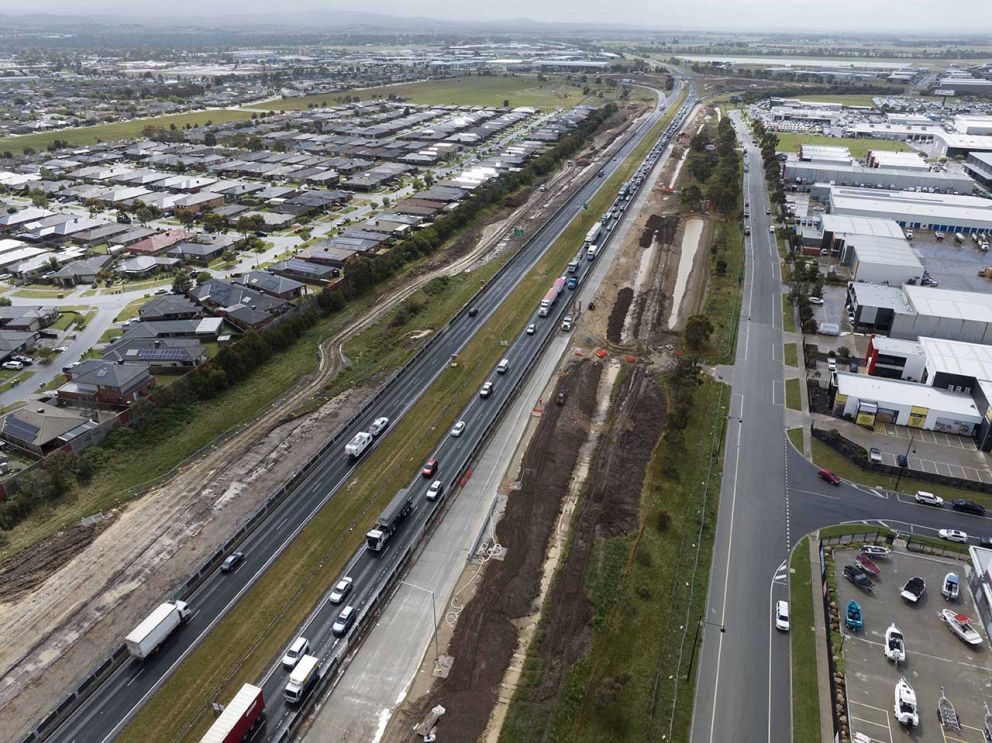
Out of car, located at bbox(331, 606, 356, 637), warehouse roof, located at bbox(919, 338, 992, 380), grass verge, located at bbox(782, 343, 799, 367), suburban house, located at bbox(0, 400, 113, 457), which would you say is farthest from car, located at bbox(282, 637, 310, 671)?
warehouse roof, located at bbox(919, 338, 992, 380)

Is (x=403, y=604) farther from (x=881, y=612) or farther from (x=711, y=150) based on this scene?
(x=711, y=150)

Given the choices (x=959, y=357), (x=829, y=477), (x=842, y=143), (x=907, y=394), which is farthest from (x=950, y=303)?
(x=842, y=143)

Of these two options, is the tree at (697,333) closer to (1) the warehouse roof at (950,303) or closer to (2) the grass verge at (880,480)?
(2) the grass verge at (880,480)

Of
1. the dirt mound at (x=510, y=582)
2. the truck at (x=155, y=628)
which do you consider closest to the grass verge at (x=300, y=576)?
the truck at (x=155, y=628)

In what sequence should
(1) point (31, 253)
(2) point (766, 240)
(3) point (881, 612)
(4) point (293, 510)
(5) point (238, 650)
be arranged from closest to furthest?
(5) point (238, 650), (3) point (881, 612), (4) point (293, 510), (1) point (31, 253), (2) point (766, 240)

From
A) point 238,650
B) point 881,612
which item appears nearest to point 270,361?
point 238,650

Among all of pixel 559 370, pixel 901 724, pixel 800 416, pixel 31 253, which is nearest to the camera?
pixel 901 724
